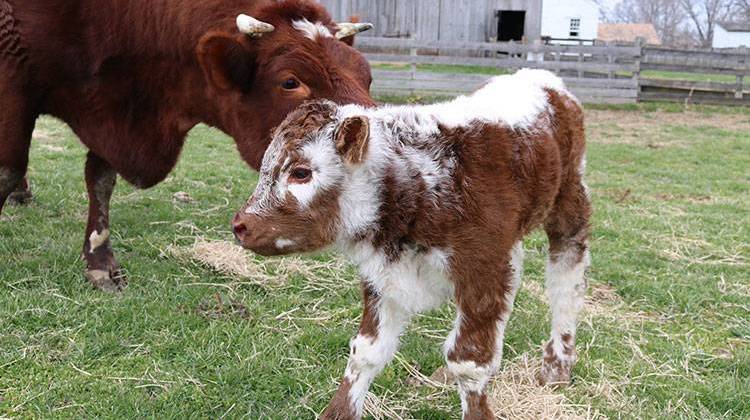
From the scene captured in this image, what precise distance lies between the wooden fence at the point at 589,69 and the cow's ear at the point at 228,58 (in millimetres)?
13614

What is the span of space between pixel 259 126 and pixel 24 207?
11.7 feet

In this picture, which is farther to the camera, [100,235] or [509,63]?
[509,63]

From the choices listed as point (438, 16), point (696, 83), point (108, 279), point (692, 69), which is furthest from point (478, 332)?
point (438, 16)

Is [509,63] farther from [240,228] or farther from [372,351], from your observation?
[240,228]

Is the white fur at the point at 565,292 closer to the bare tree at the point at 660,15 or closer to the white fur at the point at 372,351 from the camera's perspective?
the white fur at the point at 372,351

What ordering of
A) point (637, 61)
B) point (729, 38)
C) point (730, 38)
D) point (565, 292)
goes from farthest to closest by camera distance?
point (729, 38) → point (730, 38) → point (637, 61) → point (565, 292)

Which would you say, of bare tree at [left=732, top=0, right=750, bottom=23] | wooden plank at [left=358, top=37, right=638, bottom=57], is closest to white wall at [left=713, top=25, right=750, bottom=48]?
bare tree at [left=732, top=0, right=750, bottom=23]

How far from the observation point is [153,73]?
15.1ft

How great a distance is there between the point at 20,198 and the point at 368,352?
4790 millimetres

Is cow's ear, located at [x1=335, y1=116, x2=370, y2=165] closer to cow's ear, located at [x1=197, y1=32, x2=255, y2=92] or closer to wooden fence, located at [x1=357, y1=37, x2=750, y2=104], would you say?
cow's ear, located at [x1=197, y1=32, x2=255, y2=92]

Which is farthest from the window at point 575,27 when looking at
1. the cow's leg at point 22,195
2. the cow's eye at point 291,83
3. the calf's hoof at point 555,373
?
the calf's hoof at point 555,373

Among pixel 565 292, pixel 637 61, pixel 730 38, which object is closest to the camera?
pixel 565 292

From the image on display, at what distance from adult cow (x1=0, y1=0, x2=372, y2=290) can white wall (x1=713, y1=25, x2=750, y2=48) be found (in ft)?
236

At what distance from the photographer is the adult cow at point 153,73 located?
3955mm
